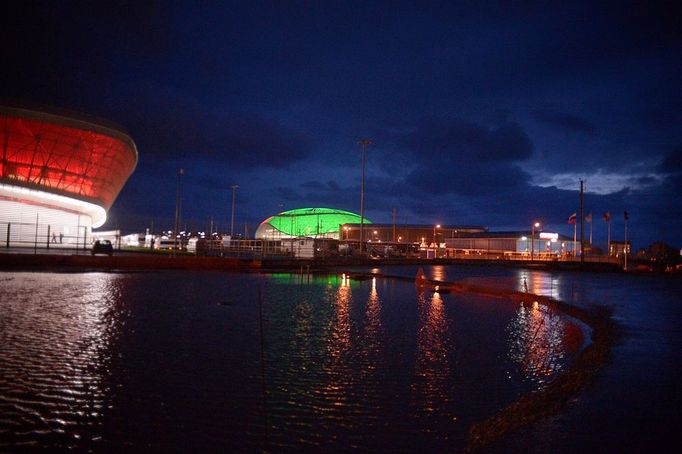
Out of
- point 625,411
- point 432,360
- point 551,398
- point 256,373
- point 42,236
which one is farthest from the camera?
point 42,236

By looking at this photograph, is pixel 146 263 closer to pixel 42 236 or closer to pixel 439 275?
pixel 42 236

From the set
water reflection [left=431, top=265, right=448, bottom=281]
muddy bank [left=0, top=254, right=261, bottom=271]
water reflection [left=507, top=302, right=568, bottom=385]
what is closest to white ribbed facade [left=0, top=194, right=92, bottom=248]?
muddy bank [left=0, top=254, right=261, bottom=271]

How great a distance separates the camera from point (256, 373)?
7.60 metres

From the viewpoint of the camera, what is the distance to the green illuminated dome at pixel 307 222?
131250mm

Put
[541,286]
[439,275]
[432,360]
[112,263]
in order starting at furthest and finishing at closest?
[439,275] < [112,263] < [541,286] < [432,360]

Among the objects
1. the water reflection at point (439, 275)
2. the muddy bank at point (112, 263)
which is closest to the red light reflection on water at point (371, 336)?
the water reflection at point (439, 275)

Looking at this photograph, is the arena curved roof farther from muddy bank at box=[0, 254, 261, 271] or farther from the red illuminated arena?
muddy bank at box=[0, 254, 261, 271]

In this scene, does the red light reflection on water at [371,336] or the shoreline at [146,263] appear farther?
the shoreline at [146,263]

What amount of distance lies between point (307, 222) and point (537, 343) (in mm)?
123001

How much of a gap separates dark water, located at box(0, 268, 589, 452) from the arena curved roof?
36.9 metres

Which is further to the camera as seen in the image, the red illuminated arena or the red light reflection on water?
the red illuminated arena

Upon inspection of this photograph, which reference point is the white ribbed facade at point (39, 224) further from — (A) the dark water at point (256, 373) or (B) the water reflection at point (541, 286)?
(B) the water reflection at point (541, 286)

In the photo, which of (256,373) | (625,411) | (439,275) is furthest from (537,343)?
(439,275)

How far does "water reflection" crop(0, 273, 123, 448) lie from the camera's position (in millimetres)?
5375
